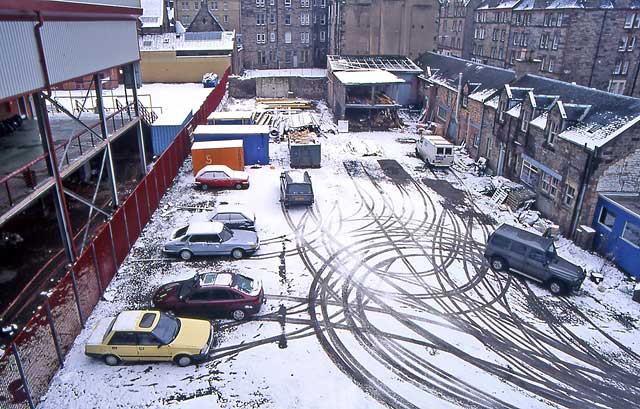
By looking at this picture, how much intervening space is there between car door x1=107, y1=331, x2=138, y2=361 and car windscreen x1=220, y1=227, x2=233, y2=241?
268 inches

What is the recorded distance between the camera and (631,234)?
63.3 ft

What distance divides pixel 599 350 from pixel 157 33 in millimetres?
64882

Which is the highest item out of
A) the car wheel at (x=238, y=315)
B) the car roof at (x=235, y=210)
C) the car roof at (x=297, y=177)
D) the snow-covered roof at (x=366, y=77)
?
the snow-covered roof at (x=366, y=77)

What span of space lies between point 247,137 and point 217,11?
4961 centimetres

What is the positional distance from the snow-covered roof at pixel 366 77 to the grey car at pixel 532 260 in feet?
84.0

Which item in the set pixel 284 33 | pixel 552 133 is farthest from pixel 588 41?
pixel 284 33

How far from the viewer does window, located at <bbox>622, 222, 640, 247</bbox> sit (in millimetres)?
18984

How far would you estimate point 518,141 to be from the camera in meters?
28.1

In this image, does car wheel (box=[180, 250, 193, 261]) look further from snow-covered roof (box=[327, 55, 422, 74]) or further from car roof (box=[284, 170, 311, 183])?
snow-covered roof (box=[327, 55, 422, 74])

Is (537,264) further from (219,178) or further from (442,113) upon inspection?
A: (442,113)

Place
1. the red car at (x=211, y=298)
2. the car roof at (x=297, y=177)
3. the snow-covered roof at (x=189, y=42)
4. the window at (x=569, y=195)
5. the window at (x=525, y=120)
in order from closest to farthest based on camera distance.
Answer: the red car at (x=211, y=298) → the window at (x=569, y=195) → the car roof at (x=297, y=177) → the window at (x=525, y=120) → the snow-covered roof at (x=189, y=42)

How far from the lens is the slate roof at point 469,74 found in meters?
34.5

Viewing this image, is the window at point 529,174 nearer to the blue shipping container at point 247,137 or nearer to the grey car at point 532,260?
the grey car at point 532,260

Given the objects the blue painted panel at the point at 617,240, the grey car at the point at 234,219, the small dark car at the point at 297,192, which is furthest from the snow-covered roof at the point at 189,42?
the blue painted panel at the point at 617,240
